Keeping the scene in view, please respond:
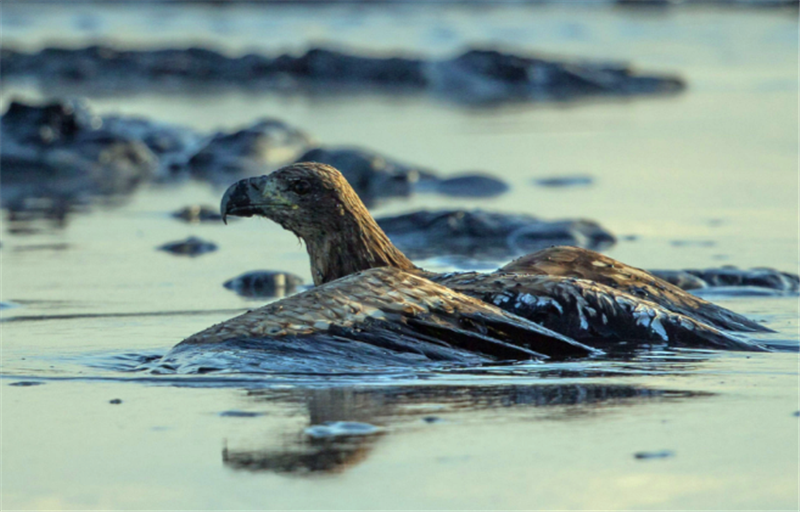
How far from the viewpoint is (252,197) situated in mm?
6691

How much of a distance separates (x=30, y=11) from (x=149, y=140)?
24778mm

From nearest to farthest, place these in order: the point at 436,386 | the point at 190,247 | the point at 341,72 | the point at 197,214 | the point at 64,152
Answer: the point at 436,386
the point at 190,247
the point at 197,214
the point at 64,152
the point at 341,72

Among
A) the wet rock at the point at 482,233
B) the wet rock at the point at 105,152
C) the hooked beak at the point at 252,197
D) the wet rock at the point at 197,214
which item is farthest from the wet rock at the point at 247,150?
the hooked beak at the point at 252,197

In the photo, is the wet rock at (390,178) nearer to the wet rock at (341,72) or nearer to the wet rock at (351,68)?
the wet rock at (341,72)

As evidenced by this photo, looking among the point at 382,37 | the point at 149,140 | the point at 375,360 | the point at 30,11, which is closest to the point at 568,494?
the point at 375,360

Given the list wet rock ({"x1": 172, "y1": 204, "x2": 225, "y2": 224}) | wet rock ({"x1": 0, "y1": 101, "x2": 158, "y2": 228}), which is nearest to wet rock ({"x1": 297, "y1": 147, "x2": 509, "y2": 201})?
wet rock ({"x1": 172, "y1": 204, "x2": 225, "y2": 224})

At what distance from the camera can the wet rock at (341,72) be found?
2011 centimetres

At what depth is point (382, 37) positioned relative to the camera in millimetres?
29484

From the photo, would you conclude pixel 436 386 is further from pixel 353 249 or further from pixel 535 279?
pixel 353 249

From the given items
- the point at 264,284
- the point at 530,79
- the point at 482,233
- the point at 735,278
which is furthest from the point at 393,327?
the point at 530,79

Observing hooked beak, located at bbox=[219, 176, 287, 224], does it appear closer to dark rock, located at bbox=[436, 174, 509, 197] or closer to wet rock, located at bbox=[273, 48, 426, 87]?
dark rock, located at bbox=[436, 174, 509, 197]

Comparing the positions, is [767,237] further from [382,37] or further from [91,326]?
[382,37]

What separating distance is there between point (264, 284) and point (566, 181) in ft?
15.5

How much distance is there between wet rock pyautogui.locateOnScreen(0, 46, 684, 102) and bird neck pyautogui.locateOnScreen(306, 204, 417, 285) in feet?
42.7
